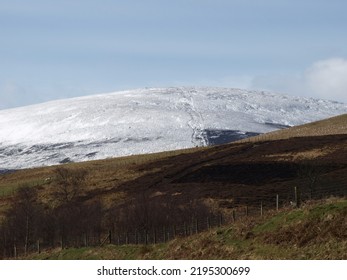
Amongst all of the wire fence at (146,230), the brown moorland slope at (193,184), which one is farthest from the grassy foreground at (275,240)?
the brown moorland slope at (193,184)

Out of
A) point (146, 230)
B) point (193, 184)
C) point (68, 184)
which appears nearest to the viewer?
point (146, 230)

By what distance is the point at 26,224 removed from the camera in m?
67.2

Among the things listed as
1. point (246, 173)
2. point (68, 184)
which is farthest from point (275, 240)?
point (68, 184)

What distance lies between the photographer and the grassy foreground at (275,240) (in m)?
25.3

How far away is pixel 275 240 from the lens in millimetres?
27453

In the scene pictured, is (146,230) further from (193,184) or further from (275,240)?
(193,184)

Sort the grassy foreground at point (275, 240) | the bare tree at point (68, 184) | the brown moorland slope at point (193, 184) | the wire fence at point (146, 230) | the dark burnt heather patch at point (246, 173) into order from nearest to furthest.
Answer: the grassy foreground at point (275, 240), the wire fence at point (146, 230), the brown moorland slope at point (193, 184), the dark burnt heather patch at point (246, 173), the bare tree at point (68, 184)

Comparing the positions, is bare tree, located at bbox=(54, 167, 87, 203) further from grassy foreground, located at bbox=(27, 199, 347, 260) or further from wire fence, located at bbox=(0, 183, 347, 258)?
grassy foreground, located at bbox=(27, 199, 347, 260)

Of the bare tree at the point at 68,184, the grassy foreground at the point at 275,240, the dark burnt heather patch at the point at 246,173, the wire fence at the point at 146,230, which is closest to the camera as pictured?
the grassy foreground at the point at 275,240

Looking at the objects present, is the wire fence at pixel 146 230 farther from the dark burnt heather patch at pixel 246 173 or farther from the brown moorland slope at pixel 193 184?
the dark burnt heather patch at pixel 246 173

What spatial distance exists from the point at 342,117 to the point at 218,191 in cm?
9188

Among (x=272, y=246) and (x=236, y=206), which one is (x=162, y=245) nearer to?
(x=272, y=246)

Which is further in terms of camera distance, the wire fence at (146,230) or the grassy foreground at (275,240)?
the wire fence at (146,230)

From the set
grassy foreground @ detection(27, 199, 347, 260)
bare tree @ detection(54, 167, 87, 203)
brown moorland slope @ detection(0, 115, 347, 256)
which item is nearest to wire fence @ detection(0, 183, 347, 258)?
brown moorland slope @ detection(0, 115, 347, 256)
